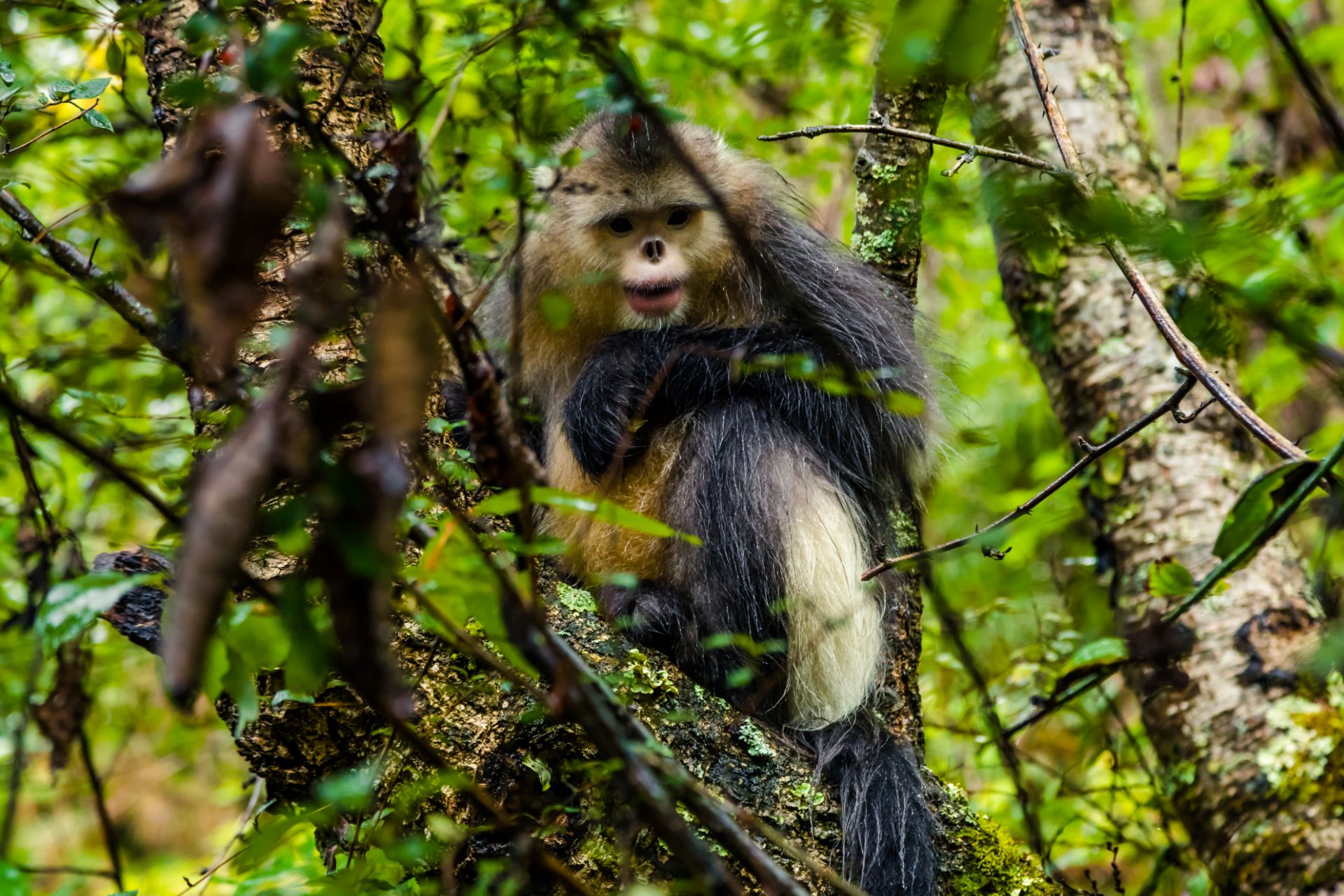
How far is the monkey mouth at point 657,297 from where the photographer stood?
384 centimetres

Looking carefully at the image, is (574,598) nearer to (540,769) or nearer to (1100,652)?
(540,769)

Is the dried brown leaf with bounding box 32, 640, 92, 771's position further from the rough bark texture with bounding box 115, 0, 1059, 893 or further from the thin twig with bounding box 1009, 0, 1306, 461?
the thin twig with bounding box 1009, 0, 1306, 461

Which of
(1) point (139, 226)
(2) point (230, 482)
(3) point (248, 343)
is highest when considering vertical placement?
(3) point (248, 343)

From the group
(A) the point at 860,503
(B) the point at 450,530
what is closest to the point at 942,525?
(A) the point at 860,503

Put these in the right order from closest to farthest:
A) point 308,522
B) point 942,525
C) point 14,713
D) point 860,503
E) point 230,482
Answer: point 230,482
point 308,522
point 860,503
point 14,713
point 942,525

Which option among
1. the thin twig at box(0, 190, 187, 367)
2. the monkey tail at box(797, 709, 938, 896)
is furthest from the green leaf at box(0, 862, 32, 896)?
the monkey tail at box(797, 709, 938, 896)

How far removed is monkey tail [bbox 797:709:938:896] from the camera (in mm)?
2721

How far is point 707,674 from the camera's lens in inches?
130

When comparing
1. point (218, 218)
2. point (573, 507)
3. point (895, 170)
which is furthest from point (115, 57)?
point (218, 218)

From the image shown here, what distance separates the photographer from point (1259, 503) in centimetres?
195

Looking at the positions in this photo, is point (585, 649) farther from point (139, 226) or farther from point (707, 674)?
point (139, 226)

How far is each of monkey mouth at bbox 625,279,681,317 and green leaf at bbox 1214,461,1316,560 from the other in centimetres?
219

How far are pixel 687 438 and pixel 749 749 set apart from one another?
117 centimetres

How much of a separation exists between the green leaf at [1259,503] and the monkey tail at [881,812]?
118 centimetres
